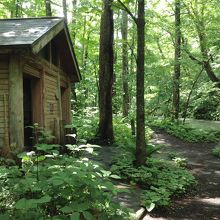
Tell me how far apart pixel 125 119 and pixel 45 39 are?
13.5 m

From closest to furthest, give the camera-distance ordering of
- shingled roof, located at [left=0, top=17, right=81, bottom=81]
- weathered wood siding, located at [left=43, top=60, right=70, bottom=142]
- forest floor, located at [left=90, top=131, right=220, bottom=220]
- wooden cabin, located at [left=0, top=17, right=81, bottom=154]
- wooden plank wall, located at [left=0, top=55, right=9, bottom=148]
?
forest floor, located at [left=90, top=131, right=220, bottom=220] < shingled roof, located at [left=0, top=17, right=81, bottom=81] < wooden cabin, located at [left=0, top=17, right=81, bottom=154] < wooden plank wall, located at [left=0, top=55, right=9, bottom=148] < weathered wood siding, located at [left=43, top=60, right=70, bottom=142]

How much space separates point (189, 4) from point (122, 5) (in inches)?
560

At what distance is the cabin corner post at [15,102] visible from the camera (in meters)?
7.89

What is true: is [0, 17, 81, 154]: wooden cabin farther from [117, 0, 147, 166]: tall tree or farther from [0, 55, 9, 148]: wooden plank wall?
[117, 0, 147, 166]: tall tree

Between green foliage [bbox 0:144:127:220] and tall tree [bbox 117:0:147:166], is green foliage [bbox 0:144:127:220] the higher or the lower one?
the lower one

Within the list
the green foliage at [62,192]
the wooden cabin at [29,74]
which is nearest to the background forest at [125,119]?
the green foliage at [62,192]

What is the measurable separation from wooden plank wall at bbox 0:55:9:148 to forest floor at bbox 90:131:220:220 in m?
3.05

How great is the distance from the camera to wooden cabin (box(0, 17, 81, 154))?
25.0ft

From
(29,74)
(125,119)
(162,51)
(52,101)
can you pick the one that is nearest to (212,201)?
(29,74)

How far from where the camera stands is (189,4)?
69.1 feet

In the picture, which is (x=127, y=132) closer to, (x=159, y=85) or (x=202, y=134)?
(x=202, y=134)

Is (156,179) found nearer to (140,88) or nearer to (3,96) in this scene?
(140,88)

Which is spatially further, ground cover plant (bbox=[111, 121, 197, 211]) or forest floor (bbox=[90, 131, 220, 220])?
ground cover plant (bbox=[111, 121, 197, 211])

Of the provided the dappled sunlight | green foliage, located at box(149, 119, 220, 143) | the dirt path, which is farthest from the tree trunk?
the dappled sunlight
